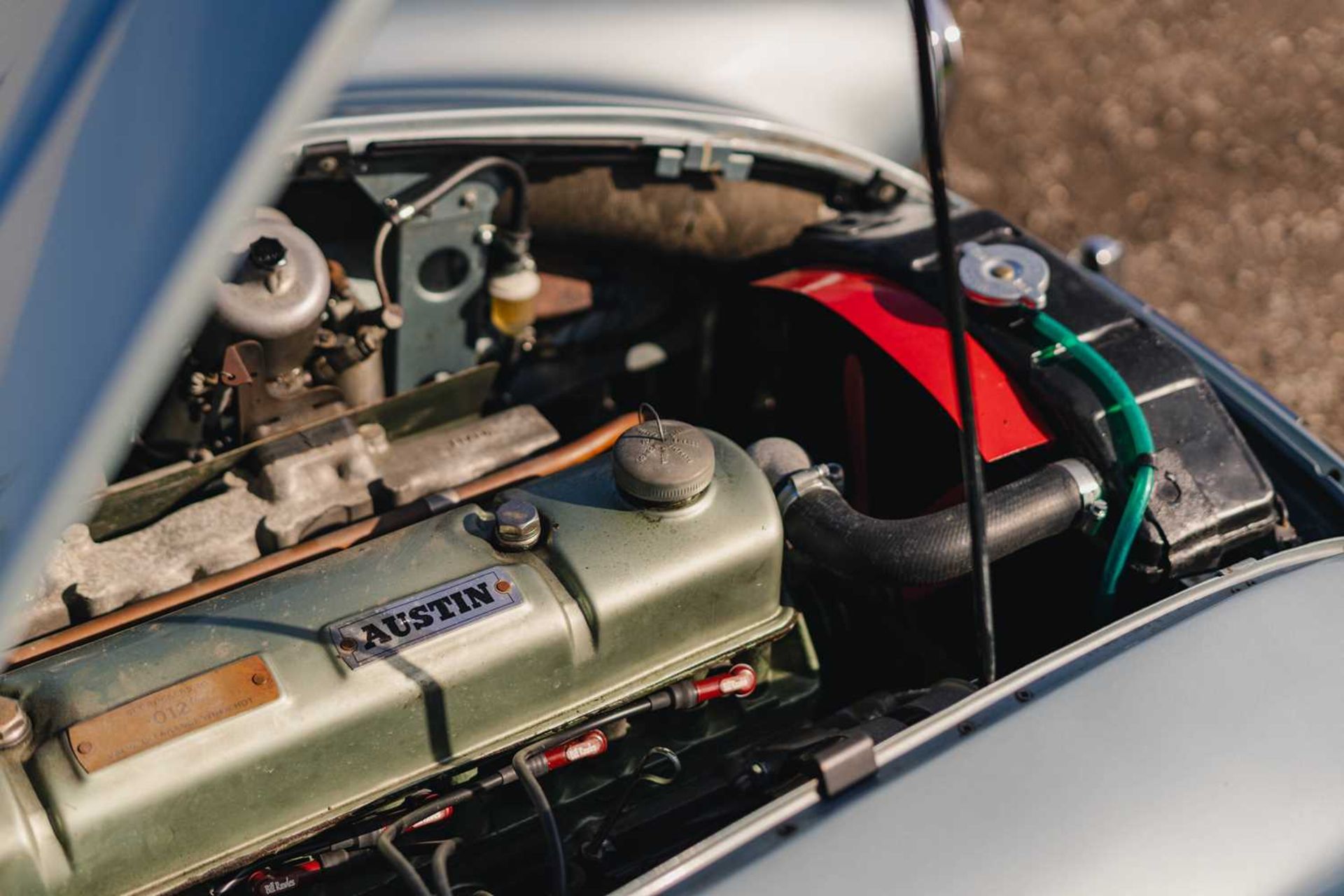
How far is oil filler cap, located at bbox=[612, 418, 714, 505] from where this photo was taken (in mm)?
1637

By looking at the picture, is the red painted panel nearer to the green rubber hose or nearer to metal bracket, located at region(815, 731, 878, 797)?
the green rubber hose

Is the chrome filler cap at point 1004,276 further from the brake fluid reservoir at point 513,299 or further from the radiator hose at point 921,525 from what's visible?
the brake fluid reservoir at point 513,299

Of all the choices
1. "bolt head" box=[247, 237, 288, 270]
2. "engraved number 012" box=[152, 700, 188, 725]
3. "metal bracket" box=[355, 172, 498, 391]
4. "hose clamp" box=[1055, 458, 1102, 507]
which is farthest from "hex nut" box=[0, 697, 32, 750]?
"hose clamp" box=[1055, 458, 1102, 507]

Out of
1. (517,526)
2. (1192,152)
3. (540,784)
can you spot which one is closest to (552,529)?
(517,526)

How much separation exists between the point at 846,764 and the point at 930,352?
75 centimetres

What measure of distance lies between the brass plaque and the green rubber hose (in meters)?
1.11

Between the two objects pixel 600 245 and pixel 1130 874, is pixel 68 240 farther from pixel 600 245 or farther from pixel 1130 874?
pixel 600 245

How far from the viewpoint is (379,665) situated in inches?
58.8

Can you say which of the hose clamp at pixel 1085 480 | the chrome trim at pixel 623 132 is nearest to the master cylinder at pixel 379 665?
the hose clamp at pixel 1085 480

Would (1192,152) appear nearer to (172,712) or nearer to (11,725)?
(172,712)

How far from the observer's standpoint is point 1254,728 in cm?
149

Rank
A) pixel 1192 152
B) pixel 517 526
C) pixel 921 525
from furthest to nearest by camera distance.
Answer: pixel 1192 152
pixel 921 525
pixel 517 526

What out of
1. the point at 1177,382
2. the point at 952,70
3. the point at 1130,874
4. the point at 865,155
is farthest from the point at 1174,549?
the point at 952,70

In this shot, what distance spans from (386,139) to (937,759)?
48.2 inches
